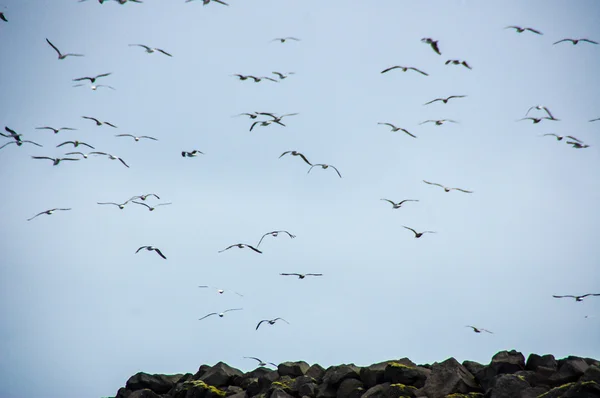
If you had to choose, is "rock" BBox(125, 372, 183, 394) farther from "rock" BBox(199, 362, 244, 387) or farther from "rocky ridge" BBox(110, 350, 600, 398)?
"rock" BBox(199, 362, 244, 387)

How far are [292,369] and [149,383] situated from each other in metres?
6.86

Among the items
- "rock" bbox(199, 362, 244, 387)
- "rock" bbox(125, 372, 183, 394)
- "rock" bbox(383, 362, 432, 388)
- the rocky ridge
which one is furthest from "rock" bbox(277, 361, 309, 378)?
"rock" bbox(125, 372, 183, 394)

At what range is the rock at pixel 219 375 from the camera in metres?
27.9

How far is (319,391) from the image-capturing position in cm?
2466

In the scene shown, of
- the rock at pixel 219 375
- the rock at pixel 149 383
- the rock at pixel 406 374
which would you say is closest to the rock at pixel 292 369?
the rock at pixel 219 375

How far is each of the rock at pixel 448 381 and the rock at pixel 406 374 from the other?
1.14 ft

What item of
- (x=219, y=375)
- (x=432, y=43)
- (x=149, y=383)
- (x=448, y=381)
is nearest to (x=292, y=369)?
Result: (x=219, y=375)

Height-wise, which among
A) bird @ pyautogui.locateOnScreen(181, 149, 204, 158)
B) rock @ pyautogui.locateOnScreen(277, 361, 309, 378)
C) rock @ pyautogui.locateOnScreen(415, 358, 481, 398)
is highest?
bird @ pyautogui.locateOnScreen(181, 149, 204, 158)

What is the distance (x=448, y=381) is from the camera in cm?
2252

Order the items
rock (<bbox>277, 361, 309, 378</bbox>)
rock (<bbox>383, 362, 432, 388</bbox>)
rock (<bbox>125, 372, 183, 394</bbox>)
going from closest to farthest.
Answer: rock (<bbox>383, 362, 432, 388</bbox>) → rock (<bbox>277, 361, 309, 378</bbox>) → rock (<bbox>125, 372, 183, 394</bbox>)

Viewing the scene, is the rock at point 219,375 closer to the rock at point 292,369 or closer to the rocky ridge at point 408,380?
the rocky ridge at point 408,380

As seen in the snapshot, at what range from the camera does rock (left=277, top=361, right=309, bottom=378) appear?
26625mm

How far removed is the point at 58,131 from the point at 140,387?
38.6 feet

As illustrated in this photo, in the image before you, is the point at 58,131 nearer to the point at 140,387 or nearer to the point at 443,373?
the point at 140,387
